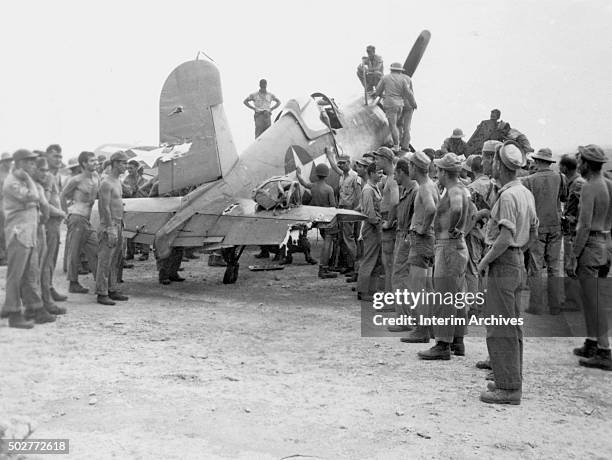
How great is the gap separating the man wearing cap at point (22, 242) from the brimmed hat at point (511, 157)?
455 cm

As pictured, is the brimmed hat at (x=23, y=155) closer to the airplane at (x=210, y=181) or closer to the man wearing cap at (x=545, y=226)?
the airplane at (x=210, y=181)

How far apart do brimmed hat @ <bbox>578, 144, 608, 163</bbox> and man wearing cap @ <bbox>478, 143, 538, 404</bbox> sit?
160cm

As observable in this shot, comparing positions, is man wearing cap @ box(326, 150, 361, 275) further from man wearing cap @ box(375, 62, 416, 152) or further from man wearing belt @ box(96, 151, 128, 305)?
man wearing belt @ box(96, 151, 128, 305)

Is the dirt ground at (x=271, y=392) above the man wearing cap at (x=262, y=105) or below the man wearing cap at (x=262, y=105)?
below

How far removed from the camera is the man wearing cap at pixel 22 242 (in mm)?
6414

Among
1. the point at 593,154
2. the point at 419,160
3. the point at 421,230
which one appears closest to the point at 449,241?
the point at 421,230

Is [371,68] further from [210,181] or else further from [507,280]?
[507,280]

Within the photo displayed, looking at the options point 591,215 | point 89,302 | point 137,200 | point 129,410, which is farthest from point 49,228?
point 591,215

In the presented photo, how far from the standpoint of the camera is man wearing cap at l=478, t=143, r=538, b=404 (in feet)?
16.9

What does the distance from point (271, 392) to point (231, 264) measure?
17.1 feet

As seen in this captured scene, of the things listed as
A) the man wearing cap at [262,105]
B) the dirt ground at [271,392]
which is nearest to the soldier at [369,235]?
the dirt ground at [271,392]

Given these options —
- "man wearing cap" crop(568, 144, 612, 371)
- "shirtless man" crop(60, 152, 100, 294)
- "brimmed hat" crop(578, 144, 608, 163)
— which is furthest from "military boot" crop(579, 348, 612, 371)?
"shirtless man" crop(60, 152, 100, 294)

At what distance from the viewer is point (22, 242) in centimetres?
672

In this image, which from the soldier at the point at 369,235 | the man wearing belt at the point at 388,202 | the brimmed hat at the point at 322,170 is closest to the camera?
the man wearing belt at the point at 388,202
